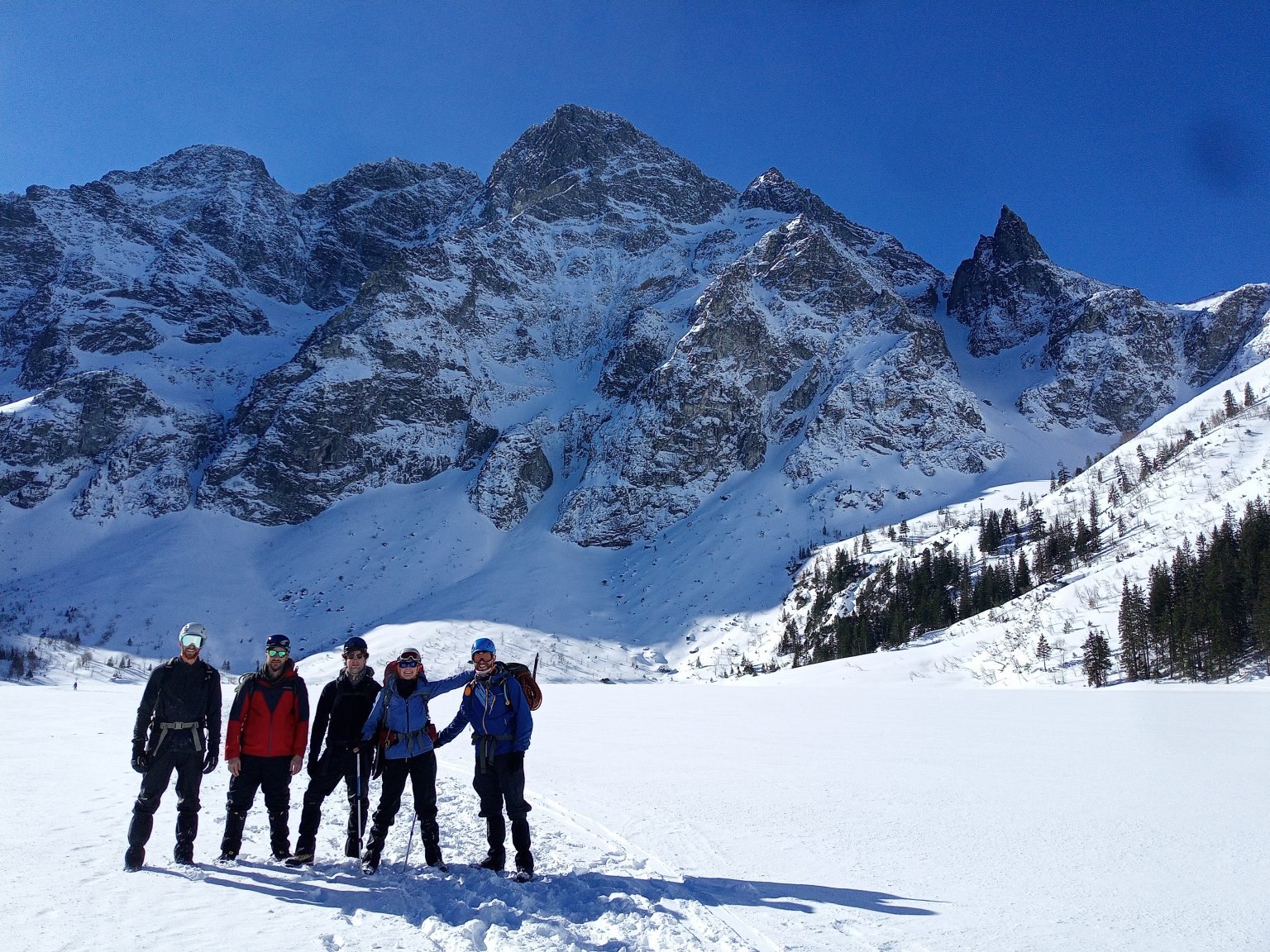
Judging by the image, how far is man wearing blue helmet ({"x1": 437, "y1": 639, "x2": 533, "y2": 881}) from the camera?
270 inches

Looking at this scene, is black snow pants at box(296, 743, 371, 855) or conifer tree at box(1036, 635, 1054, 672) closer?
black snow pants at box(296, 743, 371, 855)

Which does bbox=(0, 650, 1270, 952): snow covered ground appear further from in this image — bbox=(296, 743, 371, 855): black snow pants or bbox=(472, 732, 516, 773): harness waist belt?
bbox=(472, 732, 516, 773): harness waist belt

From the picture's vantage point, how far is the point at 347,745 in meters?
7.39

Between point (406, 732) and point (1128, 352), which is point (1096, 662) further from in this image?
point (1128, 352)

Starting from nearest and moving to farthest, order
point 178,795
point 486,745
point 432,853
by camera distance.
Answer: point 178,795, point 432,853, point 486,745

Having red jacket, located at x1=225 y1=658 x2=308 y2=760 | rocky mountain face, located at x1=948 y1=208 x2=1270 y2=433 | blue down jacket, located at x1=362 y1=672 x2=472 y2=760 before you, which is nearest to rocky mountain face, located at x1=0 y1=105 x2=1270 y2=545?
rocky mountain face, located at x1=948 y1=208 x2=1270 y2=433

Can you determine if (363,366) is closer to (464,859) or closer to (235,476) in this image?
(235,476)

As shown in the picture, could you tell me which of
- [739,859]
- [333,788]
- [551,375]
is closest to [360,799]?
[333,788]

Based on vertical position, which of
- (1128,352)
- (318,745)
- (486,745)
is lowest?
(318,745)

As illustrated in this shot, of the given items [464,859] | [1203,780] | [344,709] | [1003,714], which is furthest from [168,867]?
[1003,714]

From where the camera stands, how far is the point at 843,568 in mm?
88125

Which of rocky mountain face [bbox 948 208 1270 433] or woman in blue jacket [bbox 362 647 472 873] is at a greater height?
rocky mountain face [bbox 948 208 1270 433]

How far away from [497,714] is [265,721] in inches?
90.5

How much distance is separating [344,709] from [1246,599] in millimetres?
49096
